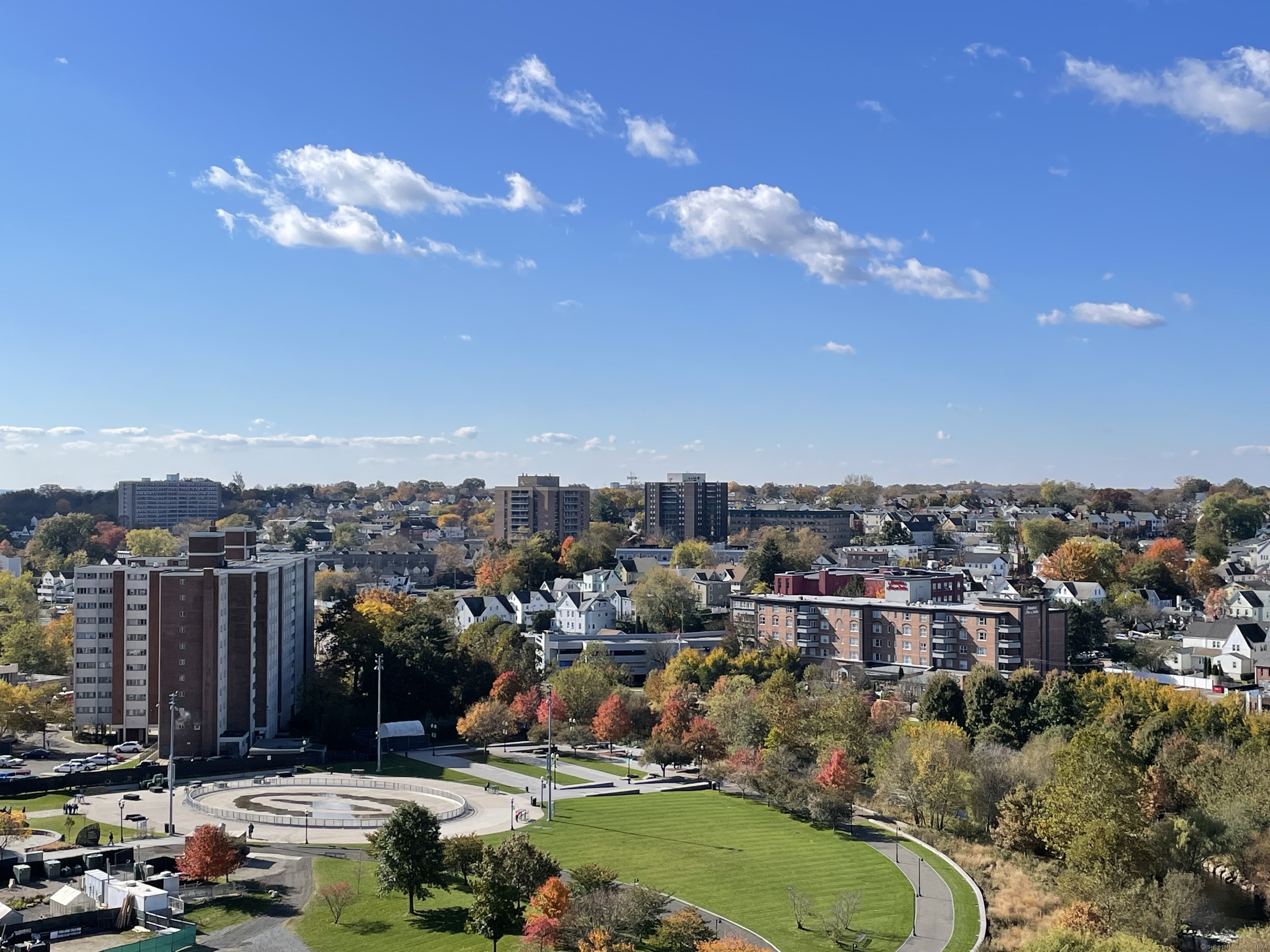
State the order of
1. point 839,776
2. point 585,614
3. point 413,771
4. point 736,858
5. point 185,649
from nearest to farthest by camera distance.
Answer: point 736,858, point 839,776, point 413,771, point 185,649, point 585,614

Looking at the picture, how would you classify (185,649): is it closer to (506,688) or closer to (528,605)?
(506,688)

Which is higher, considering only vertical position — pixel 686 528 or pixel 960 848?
pixel 686 528

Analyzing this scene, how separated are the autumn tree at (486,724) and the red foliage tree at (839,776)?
17.4m

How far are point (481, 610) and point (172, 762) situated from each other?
42501 millimetres

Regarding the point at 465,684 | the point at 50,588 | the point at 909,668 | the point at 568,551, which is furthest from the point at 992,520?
the point at 50,588

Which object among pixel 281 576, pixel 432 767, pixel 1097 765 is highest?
pixel 281 576

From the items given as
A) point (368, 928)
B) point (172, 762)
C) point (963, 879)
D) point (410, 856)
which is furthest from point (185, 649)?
point (963, 879)

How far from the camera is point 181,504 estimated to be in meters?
170

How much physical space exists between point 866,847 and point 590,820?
985 cm

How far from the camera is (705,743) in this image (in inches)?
1938

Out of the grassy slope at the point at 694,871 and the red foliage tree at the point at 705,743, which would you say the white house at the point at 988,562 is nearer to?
the red foliage tree at the point at 705,743

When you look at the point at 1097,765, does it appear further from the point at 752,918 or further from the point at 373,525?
the point at 373,525

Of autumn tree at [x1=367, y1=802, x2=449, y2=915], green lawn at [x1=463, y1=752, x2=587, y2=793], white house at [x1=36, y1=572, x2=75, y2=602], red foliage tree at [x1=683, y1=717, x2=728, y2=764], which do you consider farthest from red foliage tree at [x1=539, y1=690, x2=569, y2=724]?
white house at [x1=36, y1=572, x2=75, y2=602]

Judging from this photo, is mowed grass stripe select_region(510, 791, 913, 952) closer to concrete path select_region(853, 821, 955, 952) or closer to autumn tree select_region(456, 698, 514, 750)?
concrete path select_region(853, 821, 955, 952)
